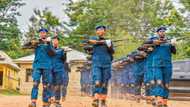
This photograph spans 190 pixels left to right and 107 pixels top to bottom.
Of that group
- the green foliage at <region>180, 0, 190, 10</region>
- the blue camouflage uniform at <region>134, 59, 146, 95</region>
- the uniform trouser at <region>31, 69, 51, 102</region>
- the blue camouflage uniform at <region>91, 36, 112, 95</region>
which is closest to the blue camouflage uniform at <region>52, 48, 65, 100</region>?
the uniform trouser at <region>31, 69, 51, 102</region>

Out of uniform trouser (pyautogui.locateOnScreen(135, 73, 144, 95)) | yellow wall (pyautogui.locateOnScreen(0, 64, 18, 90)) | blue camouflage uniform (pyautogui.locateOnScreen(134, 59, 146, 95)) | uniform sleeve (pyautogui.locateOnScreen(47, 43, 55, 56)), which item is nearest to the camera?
uniform sleeve (pyautogui.locateOnScreen(47, 43, 55, 56))

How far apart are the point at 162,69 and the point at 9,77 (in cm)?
3979

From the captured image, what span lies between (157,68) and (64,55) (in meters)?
3.64

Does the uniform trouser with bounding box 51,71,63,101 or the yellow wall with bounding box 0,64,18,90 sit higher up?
the yellow wall with bounding box 0,64,18,90

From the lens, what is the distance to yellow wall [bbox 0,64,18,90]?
167 feet

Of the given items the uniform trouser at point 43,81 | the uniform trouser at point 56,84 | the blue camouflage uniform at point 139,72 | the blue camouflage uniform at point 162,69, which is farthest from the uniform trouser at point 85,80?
the blue camouflage uniform at point 162,69

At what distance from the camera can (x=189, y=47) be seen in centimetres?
4019

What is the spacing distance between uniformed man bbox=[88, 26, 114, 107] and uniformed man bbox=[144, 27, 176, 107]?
1.00m

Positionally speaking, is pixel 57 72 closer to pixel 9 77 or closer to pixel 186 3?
pixel 186 3

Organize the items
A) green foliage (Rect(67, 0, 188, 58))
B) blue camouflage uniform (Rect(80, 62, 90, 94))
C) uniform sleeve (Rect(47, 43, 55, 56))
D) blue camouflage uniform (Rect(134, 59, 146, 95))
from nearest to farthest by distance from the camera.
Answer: uniform sleeve (Rect(47, 43, 55, 56))
blue camouflage uniform (Rect(134, 59, 146, 95))
blue camouflage uniform (Rect(80, 62, 90, 94))
green foliage (Rect(67, 0, 188, 58))

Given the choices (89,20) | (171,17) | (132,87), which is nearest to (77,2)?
(89,20)

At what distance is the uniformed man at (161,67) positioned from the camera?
14.0m

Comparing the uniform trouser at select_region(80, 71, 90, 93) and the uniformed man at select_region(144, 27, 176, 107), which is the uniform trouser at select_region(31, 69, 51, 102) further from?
the uniform trouser at select_region(80, 71, 90, 93)

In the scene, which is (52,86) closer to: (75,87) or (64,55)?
(64,55)
